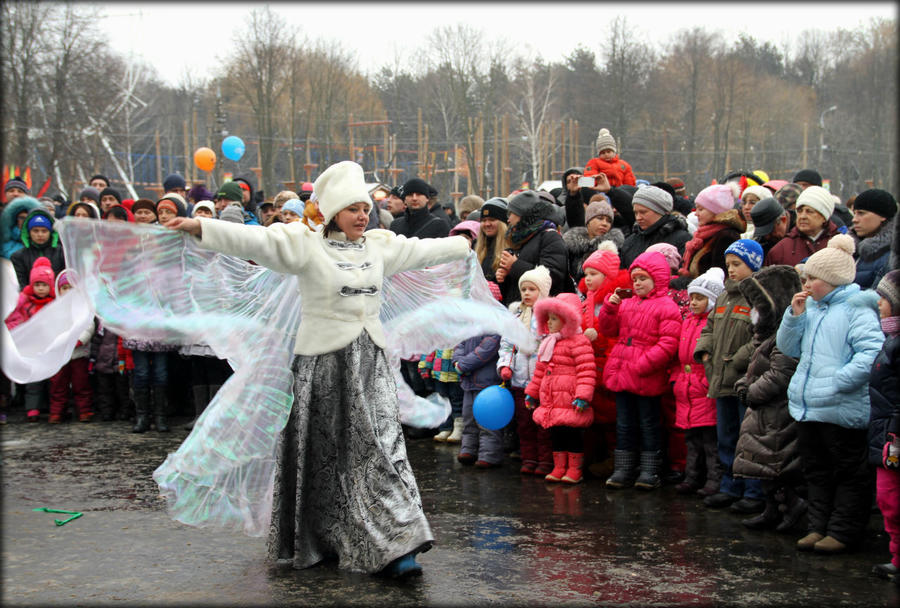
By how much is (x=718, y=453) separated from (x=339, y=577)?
3180 millimetres

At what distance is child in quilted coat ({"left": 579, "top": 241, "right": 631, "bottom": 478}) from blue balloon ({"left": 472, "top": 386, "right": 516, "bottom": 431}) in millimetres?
700

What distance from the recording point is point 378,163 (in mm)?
32750

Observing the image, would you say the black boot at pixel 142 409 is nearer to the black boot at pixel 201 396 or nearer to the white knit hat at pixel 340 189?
the black boot at pixel 201 396

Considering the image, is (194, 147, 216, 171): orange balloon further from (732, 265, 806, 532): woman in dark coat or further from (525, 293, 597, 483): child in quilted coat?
(732, 265, 806, 532): woman in dark coat

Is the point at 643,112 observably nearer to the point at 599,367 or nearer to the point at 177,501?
the point at 599,367

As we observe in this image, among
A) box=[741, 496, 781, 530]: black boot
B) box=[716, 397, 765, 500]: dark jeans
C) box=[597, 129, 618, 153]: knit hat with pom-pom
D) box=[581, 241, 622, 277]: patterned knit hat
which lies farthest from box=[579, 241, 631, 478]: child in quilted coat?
box=[597, 129, 618, 153]: knit hat with pom-pom

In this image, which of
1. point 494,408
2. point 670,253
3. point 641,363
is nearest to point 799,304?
point 641,363

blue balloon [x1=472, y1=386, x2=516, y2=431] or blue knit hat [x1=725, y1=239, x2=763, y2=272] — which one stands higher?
blue knit hat [x1=725, y1=239, x2=763, y2=272]

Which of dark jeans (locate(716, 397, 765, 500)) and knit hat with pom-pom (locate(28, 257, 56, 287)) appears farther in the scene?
knit hat with pom-pom (locate(28, 257, 56, 287))

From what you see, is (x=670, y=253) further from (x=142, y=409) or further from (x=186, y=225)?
(x=142, y=409)

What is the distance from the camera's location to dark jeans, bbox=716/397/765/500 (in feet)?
22.0

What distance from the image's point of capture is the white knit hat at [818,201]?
281 inches

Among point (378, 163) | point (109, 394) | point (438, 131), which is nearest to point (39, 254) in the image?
point (109, 394)

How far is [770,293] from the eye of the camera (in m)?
6.37
